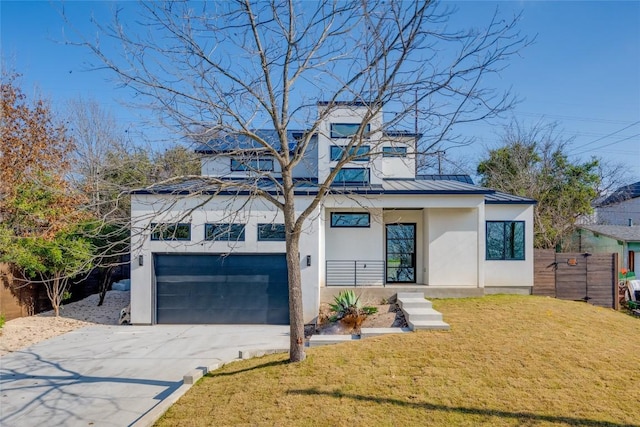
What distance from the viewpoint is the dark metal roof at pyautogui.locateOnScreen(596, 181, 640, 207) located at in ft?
80.6

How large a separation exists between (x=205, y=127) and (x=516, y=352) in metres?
6.21

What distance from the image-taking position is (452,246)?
11672mm

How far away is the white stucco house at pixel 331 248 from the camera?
10344 millimetres

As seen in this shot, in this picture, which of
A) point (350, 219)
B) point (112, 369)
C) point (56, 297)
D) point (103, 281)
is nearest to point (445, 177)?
point (350, 219)

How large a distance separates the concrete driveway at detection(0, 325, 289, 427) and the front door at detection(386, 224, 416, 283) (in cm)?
461

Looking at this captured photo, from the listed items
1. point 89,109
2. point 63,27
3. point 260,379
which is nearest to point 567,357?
point 260,379

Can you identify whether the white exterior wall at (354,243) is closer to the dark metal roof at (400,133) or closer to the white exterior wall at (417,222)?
the white exterior wall at (417,222)

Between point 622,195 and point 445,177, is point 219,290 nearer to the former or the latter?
point 445,177

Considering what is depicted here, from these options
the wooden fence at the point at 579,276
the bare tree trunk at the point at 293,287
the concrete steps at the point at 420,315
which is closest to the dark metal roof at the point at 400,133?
the bare tree trunk at the point at 293,287

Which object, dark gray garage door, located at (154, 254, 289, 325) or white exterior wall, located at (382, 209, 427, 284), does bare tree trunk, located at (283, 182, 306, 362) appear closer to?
dark gray garage door, located at (154, 254, 289, 325)

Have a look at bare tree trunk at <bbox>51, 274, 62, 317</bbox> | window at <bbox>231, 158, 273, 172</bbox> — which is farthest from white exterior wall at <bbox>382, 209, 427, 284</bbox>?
bare tree trunk at <bbox>51, 274, 62, 317</bbox>

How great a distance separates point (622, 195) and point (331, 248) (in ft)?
79.2

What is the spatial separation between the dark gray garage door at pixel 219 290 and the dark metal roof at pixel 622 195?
81.0ft

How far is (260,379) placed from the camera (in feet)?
17.4
